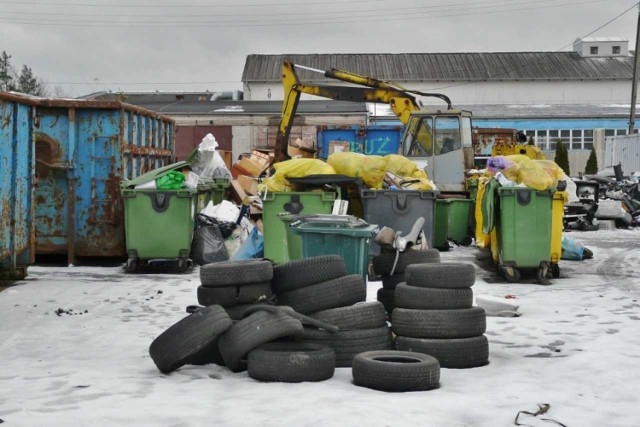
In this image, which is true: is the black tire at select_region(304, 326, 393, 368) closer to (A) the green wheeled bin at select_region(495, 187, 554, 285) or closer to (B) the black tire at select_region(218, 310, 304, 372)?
(B) the black tire at select_region(218, 310, 304, 372)

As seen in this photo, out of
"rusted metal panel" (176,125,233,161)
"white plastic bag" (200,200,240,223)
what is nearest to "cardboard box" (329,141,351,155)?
"rusted metal panel" (176,125,233,161)

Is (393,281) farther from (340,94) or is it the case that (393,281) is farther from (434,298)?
(340,94)

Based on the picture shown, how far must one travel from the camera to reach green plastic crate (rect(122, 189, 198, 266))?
463 inches

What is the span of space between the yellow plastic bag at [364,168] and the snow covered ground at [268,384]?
311 cm

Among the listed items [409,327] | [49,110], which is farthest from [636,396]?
[49,110]

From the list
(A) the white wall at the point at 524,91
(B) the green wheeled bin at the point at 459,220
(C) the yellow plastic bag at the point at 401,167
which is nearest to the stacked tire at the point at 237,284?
(C) the yellow plastic bag at the point at 401,167

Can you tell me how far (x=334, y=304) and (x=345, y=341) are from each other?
0.34 meters

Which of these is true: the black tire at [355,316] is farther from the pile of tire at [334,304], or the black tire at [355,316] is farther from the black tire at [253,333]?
the black tire at [253,333]

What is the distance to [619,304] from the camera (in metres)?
9.45

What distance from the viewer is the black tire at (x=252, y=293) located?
6.68 m

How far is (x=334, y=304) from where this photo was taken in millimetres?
6691

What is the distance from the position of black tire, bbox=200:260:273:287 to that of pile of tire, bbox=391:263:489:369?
1.03 meters

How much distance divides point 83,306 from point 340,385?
4122 millimetres

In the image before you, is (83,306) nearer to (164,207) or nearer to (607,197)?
(164,207)
